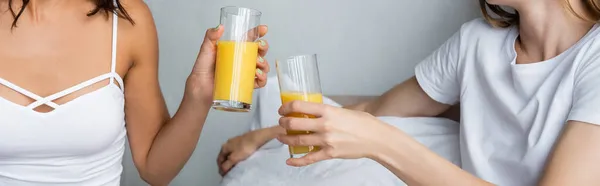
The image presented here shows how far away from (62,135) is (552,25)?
39.5 inches

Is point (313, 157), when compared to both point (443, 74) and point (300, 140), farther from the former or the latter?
point (443, 74)

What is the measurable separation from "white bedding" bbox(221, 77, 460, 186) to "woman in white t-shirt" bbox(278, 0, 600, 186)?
0.06 metres

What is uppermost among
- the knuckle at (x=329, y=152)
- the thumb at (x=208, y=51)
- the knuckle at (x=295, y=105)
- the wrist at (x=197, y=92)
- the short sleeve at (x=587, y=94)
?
the thumb at (x=208, y=51)

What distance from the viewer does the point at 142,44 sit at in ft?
4.81

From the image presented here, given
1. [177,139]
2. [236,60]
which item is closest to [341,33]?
[177,139]

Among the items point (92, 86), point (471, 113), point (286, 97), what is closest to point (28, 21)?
point (92, 86)

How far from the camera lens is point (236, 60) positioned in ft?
4.23

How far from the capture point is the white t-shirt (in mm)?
1431

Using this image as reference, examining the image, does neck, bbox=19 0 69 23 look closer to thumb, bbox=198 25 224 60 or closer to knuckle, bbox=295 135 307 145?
thumb, bbox=198 25 224 60

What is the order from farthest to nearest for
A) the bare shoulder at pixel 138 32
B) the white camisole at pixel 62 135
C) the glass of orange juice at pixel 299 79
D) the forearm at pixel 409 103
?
the forearm at pixel 409 103 < the bare shoulder at pixel 138 32 < the white camisole at pixel 62 135 < the glass of orange juice at pixel 299 79

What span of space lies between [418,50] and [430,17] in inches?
4.4

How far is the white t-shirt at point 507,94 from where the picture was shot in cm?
143

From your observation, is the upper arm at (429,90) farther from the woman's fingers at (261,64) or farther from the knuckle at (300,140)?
the knuckle at (300,140)

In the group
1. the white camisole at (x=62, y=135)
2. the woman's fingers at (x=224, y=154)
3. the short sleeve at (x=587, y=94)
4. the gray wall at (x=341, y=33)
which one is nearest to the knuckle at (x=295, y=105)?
the white camisole at (x=62, y=135)
